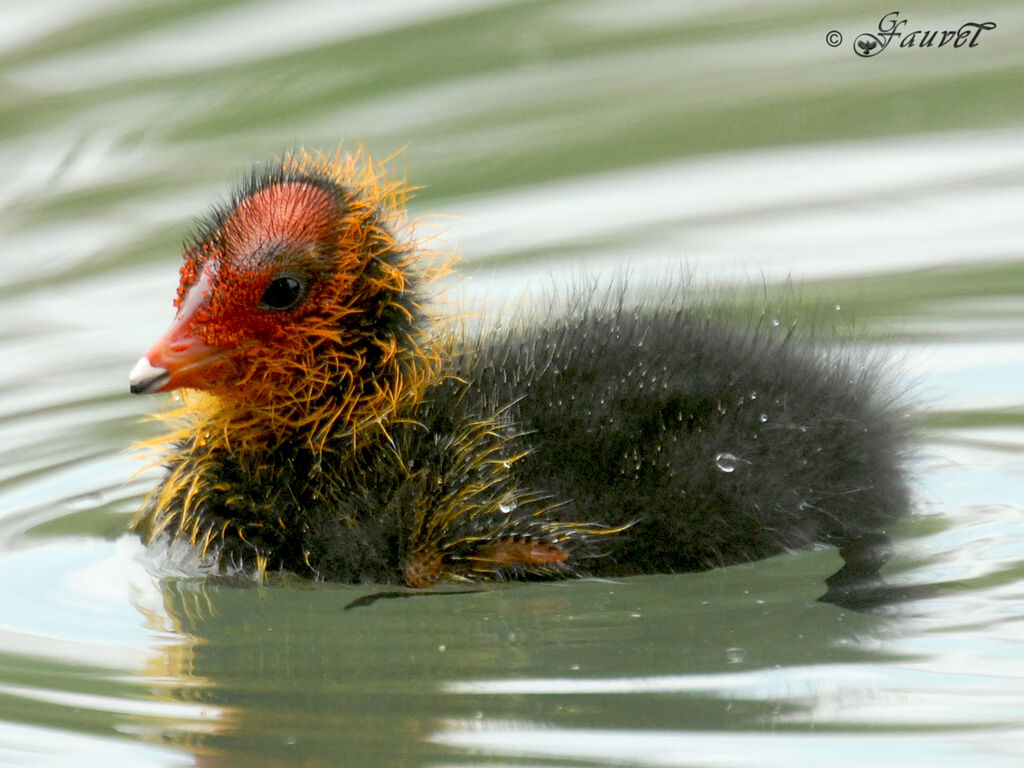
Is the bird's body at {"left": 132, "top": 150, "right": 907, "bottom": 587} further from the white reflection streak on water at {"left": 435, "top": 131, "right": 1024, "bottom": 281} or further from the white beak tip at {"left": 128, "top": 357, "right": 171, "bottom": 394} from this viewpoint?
the white reflection streak on water at {"left": 435, "top": 131, "right": 1024, "bottom": 281}

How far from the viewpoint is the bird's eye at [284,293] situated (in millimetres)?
5191

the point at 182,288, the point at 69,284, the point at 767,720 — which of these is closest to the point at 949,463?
the point at 767,720

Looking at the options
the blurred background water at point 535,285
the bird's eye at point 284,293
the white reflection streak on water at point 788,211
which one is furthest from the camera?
the white reflection streak on water at point 788,211

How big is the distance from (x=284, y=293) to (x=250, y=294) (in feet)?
0.33

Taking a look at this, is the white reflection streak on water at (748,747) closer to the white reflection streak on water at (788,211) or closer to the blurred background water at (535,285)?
the blurred background water at (535,285)

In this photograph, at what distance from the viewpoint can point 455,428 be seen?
17.0 ft

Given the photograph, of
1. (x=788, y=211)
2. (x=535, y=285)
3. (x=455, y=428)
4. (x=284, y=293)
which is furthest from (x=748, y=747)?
(x=788, y=211)

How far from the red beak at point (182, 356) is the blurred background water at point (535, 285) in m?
0.61

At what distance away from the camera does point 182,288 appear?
5266 mm

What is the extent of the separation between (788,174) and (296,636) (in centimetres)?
376

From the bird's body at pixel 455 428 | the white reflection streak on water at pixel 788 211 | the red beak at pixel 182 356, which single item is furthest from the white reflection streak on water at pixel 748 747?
the white reflection streak on water at pixel 788 211

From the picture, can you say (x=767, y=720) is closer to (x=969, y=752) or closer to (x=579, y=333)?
(x=969, y=752)

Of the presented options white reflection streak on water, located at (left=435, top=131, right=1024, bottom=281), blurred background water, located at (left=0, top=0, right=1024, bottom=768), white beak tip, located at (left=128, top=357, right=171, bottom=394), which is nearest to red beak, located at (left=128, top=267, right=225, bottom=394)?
white beak tip, located at (left=128, top=357, right=171, bottom=394)

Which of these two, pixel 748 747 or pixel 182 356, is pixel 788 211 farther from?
pixel 748 747
